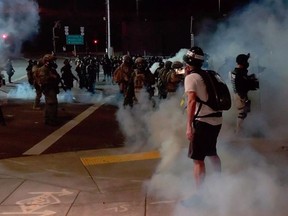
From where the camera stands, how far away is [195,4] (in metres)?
52.6

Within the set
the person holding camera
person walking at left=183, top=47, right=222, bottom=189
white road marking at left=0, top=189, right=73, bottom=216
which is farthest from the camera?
the person holding camera

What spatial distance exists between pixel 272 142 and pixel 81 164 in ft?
10.1

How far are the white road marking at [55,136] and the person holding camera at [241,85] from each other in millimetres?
3318

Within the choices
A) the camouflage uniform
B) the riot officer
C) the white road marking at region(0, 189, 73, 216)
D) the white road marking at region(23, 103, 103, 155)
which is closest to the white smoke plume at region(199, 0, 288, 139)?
the riot officer

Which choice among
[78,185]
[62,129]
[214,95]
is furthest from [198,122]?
[62,129]

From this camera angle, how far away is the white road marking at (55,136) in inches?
326

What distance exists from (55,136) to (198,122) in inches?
201

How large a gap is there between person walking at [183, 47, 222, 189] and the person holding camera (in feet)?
10.2

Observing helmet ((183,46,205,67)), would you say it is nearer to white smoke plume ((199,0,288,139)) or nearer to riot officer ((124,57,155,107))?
white smoke plume ((199,0,288,139))

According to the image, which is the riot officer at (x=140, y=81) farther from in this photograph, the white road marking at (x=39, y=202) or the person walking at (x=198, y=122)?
the person walking at (x=198, y=122)

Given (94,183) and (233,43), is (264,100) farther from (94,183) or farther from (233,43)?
(94,183)

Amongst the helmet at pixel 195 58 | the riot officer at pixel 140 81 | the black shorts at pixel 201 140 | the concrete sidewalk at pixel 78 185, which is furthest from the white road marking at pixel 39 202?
the riot officer at pixel 140 81

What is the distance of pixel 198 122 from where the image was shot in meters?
5.03

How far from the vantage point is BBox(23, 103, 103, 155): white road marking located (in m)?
8.27
